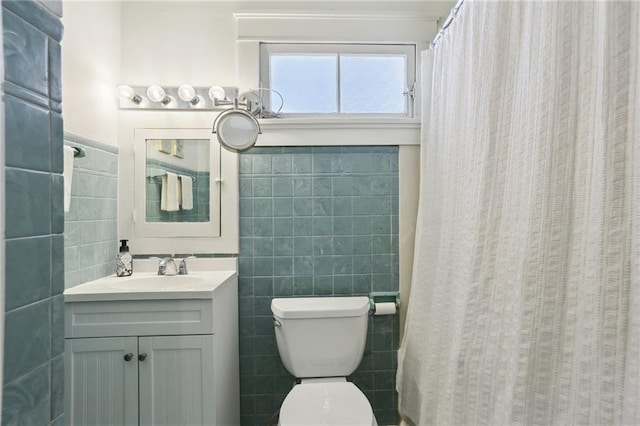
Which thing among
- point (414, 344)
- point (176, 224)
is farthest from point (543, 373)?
point (176, 224)

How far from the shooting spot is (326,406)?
4.35 ft

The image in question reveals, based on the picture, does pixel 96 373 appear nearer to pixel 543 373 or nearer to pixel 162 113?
pixel 162 113

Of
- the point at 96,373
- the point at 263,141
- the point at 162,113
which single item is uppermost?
the point at 162,113

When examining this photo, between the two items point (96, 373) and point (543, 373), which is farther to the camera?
point (96, 373)

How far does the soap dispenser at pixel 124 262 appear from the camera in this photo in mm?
1709

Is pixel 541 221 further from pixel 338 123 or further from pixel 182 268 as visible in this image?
pixel 182 268

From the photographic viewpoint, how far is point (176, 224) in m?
1.83

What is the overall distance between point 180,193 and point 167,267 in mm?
392

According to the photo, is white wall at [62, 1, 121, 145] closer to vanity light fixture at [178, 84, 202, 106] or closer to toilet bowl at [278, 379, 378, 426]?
vanity light fixture at [178, 84, 202, 106]

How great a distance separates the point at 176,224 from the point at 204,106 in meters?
0.64

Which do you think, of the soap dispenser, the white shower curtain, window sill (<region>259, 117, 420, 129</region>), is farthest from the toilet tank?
window sill (<region>259, 117, 420, 129</region>)

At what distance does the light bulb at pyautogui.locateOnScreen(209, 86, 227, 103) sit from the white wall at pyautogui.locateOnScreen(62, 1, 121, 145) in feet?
1.64

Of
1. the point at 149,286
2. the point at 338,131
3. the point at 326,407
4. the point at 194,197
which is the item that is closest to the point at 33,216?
the point at 326,407

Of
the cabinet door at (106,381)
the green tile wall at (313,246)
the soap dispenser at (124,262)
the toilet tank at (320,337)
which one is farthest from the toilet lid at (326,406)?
the soap dispenser at (124,262)
